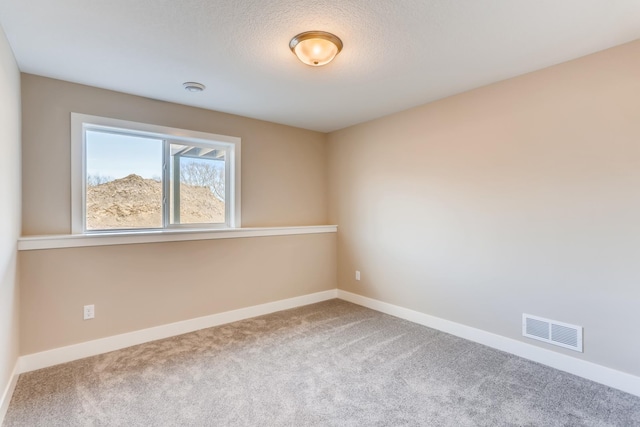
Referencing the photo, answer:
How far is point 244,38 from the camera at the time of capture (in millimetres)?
2049

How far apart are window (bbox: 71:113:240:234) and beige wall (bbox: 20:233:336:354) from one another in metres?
0.33

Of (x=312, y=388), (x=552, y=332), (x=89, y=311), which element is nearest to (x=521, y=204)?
(x=552, y=332)

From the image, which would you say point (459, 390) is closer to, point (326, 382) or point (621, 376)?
point (326, 382)

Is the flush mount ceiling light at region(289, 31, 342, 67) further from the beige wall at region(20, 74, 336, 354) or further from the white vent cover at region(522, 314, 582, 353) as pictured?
the white vent cover at region(522, 314, 582, 353)

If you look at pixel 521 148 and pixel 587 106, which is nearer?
pixel 587 106

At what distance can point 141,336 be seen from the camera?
9.53ft

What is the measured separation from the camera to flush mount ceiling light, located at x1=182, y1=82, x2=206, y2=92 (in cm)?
274

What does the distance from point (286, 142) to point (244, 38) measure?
6.82 ft

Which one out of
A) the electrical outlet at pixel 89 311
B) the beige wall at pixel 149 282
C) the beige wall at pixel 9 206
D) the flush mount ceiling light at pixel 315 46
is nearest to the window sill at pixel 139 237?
the beige wall at pixel 149 282

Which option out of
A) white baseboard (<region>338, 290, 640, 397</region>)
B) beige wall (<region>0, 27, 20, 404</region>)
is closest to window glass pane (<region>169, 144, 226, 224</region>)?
beige wall (<region>0, 27, 20, 404</region>)

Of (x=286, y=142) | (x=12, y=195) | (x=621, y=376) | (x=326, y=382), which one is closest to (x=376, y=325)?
(x=326, y=382)

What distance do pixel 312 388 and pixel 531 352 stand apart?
1.79 metres

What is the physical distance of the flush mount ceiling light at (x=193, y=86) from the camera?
2.74 meters

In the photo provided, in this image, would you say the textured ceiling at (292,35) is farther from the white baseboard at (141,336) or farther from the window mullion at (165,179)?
the white baseboard at (141,336)
